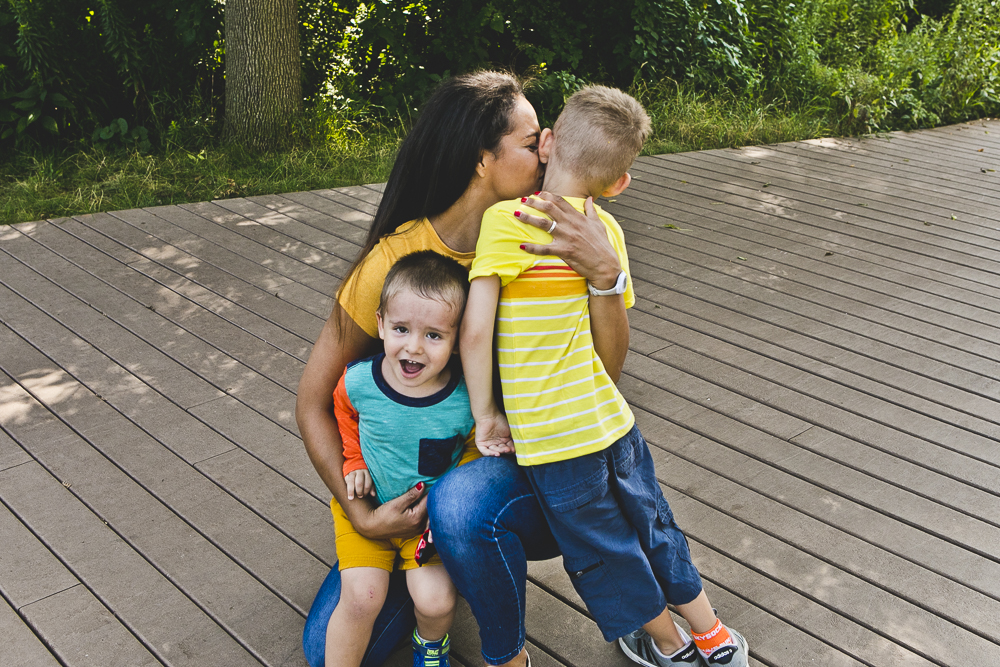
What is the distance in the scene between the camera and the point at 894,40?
31.0 ft

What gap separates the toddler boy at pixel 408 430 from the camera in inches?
69.2

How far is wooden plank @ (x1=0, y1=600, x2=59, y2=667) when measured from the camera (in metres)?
1.98

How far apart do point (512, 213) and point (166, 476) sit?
1570 millimetres

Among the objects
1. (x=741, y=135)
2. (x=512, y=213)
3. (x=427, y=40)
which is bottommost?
(x=741, y=135)

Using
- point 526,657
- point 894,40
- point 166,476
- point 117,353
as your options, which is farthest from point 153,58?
point 894,40

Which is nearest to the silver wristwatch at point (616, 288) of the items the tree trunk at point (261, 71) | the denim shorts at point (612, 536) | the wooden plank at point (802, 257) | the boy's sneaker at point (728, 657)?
the denim shorts at point (612, 536)

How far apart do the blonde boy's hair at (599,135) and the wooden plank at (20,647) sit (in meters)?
1.65

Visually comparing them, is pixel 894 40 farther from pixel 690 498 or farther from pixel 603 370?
pixel 603 370

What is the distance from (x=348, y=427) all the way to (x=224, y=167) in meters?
4.24

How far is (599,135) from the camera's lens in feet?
5.91

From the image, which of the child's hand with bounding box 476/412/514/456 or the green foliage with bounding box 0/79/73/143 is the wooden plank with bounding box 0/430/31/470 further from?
the green foliage with bounding box 0/79/73/143

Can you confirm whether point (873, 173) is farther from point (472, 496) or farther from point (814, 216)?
point (472, 496)

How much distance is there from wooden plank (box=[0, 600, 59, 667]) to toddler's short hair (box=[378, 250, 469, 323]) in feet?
3.78

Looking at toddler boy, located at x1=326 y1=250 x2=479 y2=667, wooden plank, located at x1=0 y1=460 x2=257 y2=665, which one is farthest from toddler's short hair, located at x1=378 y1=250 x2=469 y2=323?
wooden plank, located at x1=0 y1=460 x2=257 y2=665
